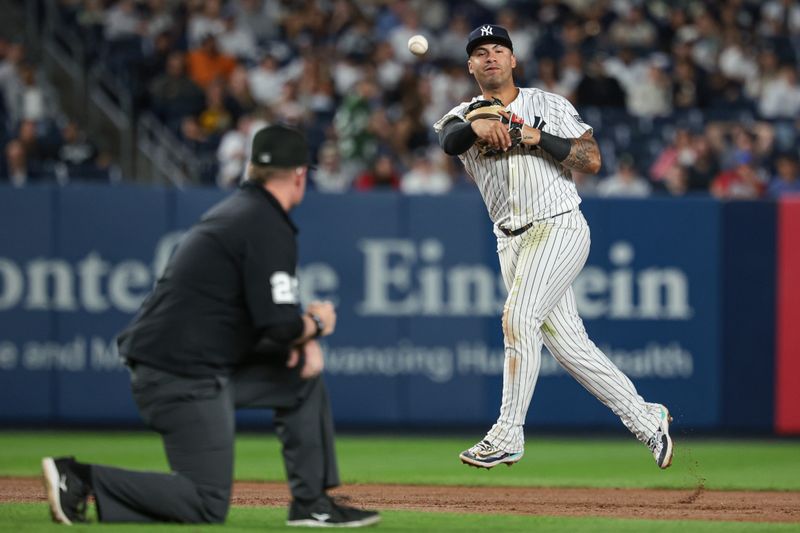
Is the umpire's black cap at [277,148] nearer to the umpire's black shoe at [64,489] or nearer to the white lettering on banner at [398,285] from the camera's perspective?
the umpire's black shoe at [64,489]

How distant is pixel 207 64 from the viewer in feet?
51.3

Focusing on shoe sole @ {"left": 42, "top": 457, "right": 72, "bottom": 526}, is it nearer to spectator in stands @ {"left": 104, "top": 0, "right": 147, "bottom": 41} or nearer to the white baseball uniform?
the white baseball uniform

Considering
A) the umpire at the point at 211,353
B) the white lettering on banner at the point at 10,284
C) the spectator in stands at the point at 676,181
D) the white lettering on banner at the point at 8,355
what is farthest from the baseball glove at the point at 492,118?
the spectator in stands at the point at 676,181

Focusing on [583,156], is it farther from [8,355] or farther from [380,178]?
[8,355]

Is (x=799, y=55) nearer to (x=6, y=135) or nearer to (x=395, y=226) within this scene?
(x=395, y=226)

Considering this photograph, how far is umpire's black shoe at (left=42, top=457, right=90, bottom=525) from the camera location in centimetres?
537

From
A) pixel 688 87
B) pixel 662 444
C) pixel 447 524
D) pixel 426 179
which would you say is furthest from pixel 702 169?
pixel 447 524

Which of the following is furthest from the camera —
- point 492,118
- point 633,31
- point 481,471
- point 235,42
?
point 633,31

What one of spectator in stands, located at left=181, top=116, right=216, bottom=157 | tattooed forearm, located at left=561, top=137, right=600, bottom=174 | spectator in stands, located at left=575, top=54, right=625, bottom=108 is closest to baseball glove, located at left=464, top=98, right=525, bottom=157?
tattooed forearm, located at left=561, top=137, right=600, bottom=174

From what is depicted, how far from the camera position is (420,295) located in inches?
473

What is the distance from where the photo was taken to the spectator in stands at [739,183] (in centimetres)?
1322

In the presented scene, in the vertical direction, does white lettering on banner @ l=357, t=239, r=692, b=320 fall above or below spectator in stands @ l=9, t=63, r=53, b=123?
below

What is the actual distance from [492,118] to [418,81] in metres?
8.53

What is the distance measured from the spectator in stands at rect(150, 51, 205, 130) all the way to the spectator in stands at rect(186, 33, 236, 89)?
319mm
